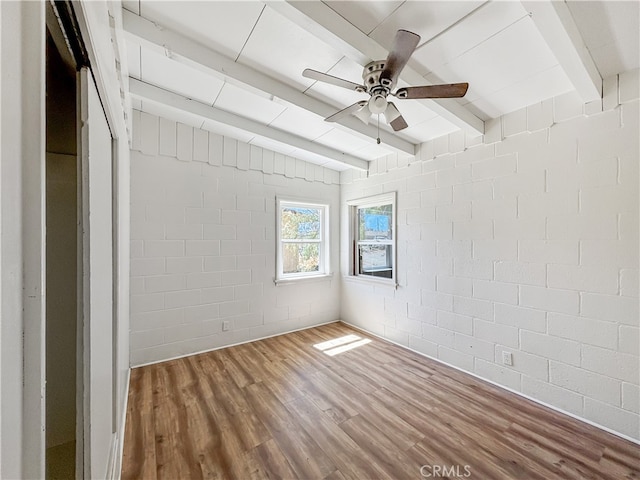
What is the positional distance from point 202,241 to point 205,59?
78.4 inches

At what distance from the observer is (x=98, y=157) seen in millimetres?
1001

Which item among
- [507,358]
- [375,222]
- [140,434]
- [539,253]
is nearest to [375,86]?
[539,253]

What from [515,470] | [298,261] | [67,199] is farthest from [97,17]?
[298,261]

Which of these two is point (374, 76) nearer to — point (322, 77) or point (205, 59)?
point (322, 77)

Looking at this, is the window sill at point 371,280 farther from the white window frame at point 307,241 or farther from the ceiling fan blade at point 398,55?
the ceiling fan blade at point 398,55

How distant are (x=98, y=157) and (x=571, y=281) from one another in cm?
316

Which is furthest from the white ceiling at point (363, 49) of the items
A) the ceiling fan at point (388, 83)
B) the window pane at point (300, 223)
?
the window pane at point (300, 223)

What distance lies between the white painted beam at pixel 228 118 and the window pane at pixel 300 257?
142 cm

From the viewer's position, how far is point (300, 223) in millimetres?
4188

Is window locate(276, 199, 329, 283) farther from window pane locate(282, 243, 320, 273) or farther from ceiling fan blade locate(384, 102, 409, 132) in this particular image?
ceiling fan blade locate(384, 102, 409, 132)

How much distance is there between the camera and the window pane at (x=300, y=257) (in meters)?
4.03

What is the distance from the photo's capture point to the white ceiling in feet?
4.80

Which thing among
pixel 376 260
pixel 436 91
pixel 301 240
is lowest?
pixel 376 260

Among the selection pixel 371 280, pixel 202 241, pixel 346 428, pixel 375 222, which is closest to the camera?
pixel 346 428
